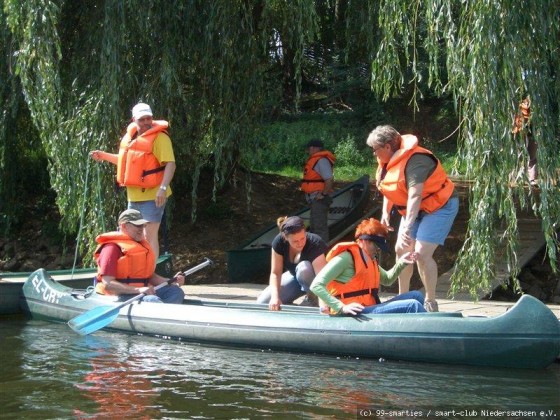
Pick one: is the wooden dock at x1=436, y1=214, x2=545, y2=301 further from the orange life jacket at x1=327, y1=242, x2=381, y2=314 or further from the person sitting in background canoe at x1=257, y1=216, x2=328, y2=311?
the orange life jacket at x1=327, y1=242, x2=381, y2=314

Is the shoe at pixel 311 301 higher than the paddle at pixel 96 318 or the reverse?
higher

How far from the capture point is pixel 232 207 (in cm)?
1438

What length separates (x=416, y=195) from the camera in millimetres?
7504

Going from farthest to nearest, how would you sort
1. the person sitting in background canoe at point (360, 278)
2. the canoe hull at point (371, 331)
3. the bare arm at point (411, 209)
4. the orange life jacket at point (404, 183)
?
the orange life jacket at point (404, 183) → the bare arm at point (411, 209) → the person sitting in background canoe at point (360, 278) → the canoe hull at point (371, 331)

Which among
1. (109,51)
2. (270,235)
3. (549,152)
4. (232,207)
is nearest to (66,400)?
(549,152)

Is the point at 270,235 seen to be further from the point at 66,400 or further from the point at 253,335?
the point at 66,400

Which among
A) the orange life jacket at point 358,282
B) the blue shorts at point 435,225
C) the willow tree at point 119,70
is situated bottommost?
the orange life jacket at point 358,282

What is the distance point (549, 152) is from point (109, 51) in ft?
14.9

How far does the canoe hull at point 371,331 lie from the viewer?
22.6ft

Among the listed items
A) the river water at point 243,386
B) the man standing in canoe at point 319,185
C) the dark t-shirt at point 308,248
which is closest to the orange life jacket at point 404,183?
the dark t-shirt at point 308,248

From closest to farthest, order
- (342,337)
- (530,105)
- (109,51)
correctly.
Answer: (342,337)
(530,105)
(109,51)

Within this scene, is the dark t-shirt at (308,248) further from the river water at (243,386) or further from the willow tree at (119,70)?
the willow tree at (119,70)

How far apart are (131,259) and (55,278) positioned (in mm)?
2191

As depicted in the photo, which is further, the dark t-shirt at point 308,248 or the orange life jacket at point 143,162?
the orange life jacket at point 143,162
